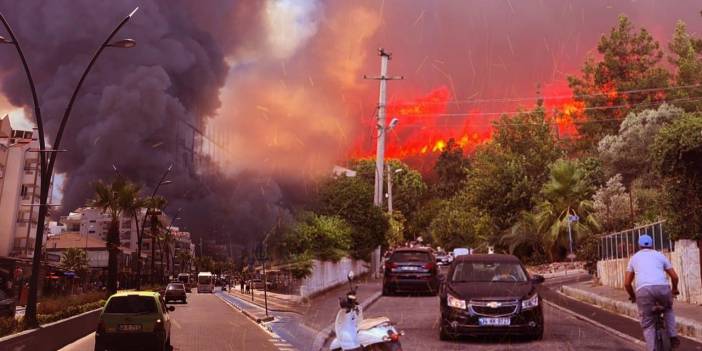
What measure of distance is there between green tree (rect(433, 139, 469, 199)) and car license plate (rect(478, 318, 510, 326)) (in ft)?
331

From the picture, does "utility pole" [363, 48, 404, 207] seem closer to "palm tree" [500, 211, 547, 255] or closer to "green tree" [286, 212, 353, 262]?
"green tree" [286, 212, 353, 262]

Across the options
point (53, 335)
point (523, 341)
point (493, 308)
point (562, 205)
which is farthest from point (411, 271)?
point (562, 205)

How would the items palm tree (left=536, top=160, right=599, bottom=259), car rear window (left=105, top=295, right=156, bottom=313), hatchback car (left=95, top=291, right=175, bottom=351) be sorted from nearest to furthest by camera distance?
hatchback car (left=95, top=291, right=175, bottom=351), car rear window (left=105, top=295, right=156, bottom=313), palm tree (left=536, top=160, right=599, bottom=259)

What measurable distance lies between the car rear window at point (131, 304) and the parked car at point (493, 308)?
6023 millimetres

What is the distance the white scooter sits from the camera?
849 centimetres

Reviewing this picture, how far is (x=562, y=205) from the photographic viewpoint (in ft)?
164

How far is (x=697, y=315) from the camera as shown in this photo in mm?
16578

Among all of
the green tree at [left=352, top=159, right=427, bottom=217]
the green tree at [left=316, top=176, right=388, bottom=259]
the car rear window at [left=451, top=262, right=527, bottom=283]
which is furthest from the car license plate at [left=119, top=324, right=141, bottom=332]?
the green tree at [left=352, top=159, right=427, bottom=217]

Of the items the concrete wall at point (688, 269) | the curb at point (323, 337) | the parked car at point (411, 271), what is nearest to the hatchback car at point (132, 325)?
the curb at point (323, 337)

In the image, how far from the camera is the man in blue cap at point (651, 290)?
930cm

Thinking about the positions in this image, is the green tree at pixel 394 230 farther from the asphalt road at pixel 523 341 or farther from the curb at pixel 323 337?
the curb at pixel 323 337

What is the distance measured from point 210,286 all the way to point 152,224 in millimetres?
20236

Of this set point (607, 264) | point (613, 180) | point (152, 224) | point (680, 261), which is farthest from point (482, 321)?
point (152, 224)

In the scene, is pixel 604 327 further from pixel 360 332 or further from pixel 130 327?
pixel 130 327
